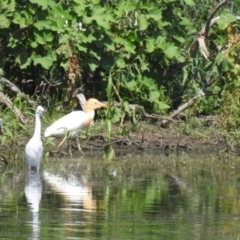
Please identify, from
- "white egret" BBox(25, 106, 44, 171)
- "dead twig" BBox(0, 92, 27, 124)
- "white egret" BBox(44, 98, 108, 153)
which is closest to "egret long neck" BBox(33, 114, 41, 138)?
"white egret" BBox(25, 106, 44, 171)

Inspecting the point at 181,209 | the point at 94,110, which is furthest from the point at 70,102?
the point at 181,209

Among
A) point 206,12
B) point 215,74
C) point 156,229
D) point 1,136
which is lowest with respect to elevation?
point 156,229

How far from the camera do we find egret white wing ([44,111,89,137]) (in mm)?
13617

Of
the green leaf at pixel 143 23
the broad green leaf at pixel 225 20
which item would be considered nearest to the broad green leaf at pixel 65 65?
the green leaf at pixel 143 23

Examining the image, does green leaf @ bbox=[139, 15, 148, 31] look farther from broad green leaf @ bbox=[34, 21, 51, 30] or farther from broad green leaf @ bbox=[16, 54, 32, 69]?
broad green leaf @ bbox=[16, 54, 32, 69]

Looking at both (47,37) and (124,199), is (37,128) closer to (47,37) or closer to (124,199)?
(47,37)

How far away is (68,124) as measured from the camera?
1372 cm

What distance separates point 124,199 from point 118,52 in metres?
5.73

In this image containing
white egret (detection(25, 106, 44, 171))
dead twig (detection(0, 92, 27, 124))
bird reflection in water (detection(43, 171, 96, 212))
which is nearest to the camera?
bird reflection in water (detection(43, 171, 96, 212))

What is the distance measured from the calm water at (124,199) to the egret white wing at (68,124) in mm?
714

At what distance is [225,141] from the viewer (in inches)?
547

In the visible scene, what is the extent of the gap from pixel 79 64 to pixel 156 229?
281 inches

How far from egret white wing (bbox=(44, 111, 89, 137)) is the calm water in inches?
28.1

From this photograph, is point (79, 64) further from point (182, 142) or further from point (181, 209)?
point (181, 209)
